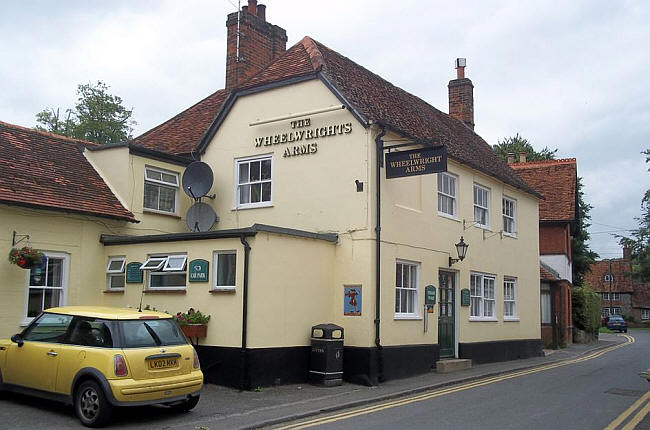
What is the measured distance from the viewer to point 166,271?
14.3m

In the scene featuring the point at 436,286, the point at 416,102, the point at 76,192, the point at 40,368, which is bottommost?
the point at 40,368

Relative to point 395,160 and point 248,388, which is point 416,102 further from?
point 248,388

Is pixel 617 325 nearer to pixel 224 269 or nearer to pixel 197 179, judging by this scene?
pixel 197 179

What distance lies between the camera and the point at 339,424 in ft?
33.3

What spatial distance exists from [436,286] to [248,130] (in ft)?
21.1

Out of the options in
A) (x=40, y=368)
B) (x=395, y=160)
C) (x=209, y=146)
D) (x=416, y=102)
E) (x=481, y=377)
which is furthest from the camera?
(x=416, y=102)

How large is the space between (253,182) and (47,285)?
553 centimetres

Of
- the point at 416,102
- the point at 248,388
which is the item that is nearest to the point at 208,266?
the point at 248,388

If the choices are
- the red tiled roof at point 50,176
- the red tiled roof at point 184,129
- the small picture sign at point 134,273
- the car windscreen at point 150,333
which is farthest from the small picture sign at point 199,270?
the red tiled roof at point 184,129

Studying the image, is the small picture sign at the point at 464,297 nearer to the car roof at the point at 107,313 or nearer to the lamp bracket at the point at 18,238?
the car roof at the point at 107,313

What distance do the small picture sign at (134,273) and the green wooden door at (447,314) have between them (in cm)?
789

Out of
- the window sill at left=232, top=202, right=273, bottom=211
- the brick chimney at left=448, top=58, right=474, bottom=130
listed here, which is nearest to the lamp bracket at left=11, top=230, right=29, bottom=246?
the window sill at left=232, top=202, right=273, bottom=211

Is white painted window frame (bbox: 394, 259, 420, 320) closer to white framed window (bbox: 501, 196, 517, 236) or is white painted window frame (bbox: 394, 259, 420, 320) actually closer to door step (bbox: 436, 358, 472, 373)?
door step (bbox: 436, 358, 472, 373)

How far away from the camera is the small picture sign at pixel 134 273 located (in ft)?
49.0
